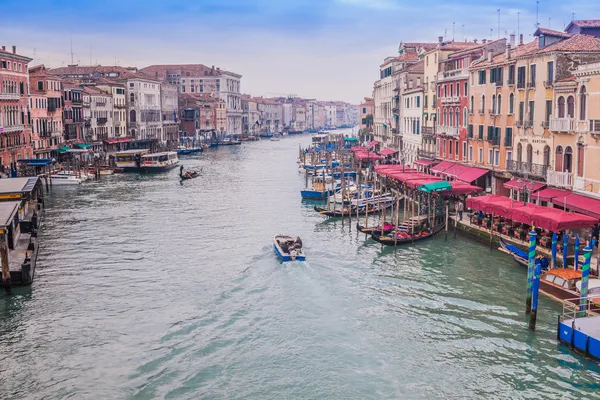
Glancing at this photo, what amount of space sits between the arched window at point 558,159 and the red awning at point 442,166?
937 cm

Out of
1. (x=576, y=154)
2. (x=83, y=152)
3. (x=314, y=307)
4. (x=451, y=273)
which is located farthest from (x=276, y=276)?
(x=83, y=152)

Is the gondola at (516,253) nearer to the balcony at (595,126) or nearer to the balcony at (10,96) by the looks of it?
the balcony at (595,126)

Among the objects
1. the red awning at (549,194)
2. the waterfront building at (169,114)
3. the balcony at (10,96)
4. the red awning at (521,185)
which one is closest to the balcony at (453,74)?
the red awning at (521,185)

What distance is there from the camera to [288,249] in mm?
21453

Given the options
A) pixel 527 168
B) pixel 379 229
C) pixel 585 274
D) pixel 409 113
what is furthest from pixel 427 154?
pixel 585 274

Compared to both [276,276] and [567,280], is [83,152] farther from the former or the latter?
[567,280]

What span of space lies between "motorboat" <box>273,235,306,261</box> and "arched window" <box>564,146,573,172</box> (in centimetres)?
895

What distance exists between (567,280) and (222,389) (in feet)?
28.3

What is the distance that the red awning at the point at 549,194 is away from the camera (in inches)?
860

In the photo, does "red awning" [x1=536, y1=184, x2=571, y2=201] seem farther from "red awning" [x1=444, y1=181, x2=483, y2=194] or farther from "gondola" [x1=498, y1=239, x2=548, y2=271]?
"red awning" [x1=444, y1=181, x2=483, y2=194]

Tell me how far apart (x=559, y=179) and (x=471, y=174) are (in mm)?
6831

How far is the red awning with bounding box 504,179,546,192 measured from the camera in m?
23.4

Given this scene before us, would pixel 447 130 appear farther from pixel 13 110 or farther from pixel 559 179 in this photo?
pixel 13 110

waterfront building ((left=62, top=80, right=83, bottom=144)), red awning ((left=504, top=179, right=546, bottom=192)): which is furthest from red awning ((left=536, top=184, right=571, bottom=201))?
waterfront building ((left=62, top=80, right=83, bottom=144))
